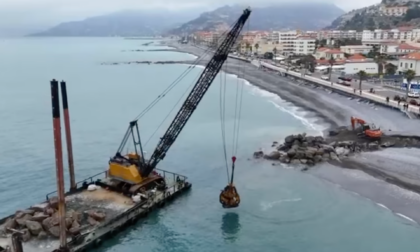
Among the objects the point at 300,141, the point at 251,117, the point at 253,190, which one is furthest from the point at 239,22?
the point at 251,117

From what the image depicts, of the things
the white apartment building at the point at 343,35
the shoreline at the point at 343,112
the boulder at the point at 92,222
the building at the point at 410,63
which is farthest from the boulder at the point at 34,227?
the white apartment building at the point at 343,35

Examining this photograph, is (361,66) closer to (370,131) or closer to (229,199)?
(370,131)

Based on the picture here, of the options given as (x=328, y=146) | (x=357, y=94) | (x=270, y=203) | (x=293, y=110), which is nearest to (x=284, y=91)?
(x=357, y=94)

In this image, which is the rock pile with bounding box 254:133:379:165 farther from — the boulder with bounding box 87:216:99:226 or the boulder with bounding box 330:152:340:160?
the boulder with bounding box 87:216:99:226

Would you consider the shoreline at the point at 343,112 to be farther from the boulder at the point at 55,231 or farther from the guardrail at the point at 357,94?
the boulder at the point at 55,231

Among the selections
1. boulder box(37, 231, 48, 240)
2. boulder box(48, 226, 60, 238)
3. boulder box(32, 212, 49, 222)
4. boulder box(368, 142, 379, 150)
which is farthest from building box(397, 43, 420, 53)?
boulder box(37, 231, 48, 240)
